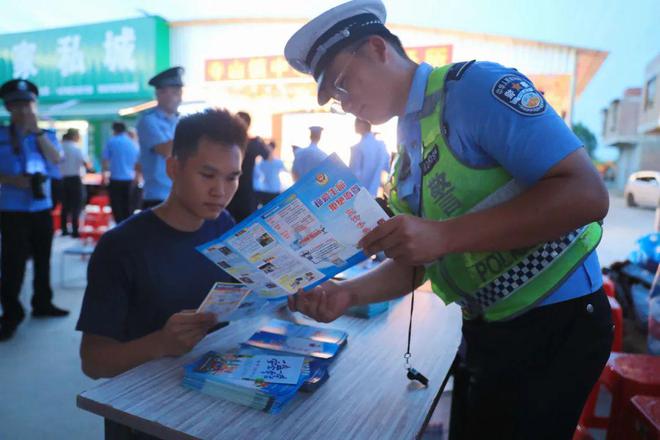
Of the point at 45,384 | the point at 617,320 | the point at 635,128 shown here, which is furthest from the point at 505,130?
the point at 635,128

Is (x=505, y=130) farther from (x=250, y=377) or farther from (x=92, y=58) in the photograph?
(x=92, y=58)

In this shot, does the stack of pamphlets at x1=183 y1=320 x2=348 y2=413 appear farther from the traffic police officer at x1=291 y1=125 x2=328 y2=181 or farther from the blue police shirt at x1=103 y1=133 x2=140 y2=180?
the blue police shirt at x1=103 y1=133 x2=140 y2=180

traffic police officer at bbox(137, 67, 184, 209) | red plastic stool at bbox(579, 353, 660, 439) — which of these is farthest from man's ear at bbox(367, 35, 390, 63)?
traffic police officer at bbox(137, 67, 184, 209)

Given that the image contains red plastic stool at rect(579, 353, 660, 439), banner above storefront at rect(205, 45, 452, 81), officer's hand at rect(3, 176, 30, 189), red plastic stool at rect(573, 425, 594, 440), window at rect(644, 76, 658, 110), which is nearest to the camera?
red plastic stool at rect(579, 353, 660, 439)

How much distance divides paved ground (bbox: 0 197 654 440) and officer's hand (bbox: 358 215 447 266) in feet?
4.28

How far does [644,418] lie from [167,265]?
1489 millimetres

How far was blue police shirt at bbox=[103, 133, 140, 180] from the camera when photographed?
18.2ft

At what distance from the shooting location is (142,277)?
1273mm

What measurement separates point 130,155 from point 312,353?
5.38m

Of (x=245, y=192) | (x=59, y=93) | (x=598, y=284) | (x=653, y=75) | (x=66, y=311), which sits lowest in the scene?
(x=66, y=311)

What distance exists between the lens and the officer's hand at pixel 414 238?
0.73 metres

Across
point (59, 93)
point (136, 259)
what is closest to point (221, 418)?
point (136, 259)

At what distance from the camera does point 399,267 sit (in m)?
1.15

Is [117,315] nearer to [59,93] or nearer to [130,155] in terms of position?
[130,155]
